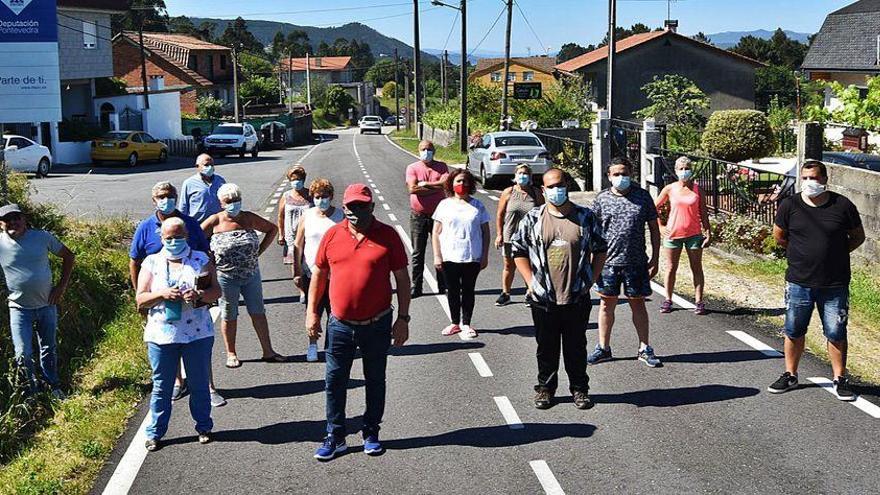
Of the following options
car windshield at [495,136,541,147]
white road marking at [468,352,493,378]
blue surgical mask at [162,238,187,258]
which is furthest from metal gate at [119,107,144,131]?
blue surgical mask at [162,238,187,258]

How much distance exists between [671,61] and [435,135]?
1391 centimetres

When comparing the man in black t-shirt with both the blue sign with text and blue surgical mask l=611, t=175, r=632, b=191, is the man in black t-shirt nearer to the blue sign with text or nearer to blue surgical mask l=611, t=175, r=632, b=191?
blue surgical mask l=611, t=175, r=632, b=191

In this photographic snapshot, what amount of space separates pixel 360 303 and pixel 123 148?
35.9 m

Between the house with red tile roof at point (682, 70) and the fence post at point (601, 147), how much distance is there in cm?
3171

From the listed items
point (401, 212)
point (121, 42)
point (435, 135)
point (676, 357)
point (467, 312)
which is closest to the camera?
point (676, 357)

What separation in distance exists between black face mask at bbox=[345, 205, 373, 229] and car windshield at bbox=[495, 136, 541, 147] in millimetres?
21427

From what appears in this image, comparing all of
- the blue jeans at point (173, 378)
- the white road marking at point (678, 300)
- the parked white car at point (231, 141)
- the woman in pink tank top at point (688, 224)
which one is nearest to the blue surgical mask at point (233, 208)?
the blue jeans at point (173, 378)

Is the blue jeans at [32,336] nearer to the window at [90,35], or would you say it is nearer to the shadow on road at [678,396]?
the shadow on road at [678,396]

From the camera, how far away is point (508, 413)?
837 centimetres

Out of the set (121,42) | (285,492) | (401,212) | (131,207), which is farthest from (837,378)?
(121,42)

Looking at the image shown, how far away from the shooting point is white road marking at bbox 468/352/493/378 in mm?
9586

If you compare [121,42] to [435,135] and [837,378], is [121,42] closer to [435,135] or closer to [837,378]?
[435,135]

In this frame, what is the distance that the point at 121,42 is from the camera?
2768 inches

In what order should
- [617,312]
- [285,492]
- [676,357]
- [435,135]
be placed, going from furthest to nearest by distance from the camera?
1. [435,135]
2. [617,312]
3. [676,357]
4. [285,492]
